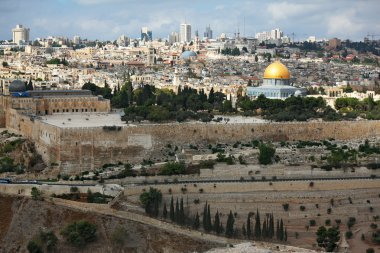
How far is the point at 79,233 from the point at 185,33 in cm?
13745

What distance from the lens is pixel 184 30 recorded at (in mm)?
164875

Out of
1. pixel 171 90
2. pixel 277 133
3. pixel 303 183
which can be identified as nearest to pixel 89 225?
pixel 303 183

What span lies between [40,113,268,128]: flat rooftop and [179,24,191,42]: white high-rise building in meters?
120

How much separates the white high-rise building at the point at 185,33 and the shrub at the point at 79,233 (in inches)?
5336

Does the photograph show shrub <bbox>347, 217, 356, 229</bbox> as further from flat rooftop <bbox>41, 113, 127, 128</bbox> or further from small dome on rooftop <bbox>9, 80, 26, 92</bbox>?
small dome on rooftop <bbox>9, 80, 26, 92</bbox>

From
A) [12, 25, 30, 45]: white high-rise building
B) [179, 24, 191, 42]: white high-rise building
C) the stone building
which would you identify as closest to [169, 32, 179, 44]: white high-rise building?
[179, 24, 191, 42]: white high-rise building

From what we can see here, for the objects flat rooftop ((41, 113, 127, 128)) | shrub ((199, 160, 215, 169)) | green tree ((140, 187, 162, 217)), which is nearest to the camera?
green tree ((140, 187, 162, 217))

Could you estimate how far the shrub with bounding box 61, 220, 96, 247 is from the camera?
29391 mm

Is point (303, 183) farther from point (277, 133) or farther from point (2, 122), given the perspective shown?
point (2, 122)

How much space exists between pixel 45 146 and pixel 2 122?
689 centimetres

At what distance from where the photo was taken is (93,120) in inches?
1638

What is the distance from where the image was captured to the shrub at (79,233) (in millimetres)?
29391

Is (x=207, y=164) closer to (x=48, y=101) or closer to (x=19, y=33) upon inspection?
(x=48, y=101)

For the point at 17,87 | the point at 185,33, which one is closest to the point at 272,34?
the point at 185,33
